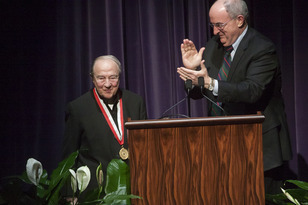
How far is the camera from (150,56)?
3.02m

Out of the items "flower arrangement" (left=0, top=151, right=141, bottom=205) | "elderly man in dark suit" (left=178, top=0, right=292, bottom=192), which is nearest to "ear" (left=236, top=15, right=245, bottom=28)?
"elderly man in dark suit" (left=178, top=0, right=292, bottom=192)

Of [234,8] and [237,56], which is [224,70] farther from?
[234,8]

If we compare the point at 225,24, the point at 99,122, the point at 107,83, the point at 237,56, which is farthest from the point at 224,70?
the point at 99,122

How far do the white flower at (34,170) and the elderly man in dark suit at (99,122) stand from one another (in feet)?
3.37

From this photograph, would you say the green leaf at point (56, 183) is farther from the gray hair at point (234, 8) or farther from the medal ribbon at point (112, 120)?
the gray hair at point (234, 8)

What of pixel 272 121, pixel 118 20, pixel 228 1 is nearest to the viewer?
pixel 272 121

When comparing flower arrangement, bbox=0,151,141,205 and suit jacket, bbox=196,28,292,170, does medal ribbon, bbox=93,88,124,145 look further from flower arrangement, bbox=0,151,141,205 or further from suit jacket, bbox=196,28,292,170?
flower arrangement, bbox=0,151,141,205

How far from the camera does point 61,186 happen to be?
1.24 meters

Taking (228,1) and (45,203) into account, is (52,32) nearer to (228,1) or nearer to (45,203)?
(228,1)

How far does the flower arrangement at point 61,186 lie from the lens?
3.92 ft

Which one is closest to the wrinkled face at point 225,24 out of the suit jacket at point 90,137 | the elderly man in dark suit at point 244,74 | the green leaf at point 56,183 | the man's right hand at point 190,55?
the elderly man in dark suit at point 244,74

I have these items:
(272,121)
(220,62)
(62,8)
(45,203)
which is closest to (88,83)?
(62,8)

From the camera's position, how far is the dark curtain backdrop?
9.64 feet

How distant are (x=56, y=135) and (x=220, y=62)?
1.47 m
